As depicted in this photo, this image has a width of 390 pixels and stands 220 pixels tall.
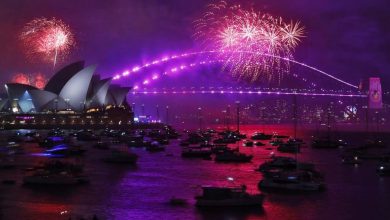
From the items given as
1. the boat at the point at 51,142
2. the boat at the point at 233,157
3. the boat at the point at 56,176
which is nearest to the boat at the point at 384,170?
the boat at the point at 233,157

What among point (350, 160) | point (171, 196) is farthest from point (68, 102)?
point (171, 196)

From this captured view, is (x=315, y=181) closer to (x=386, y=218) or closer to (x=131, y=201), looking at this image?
(x=386, y=218)

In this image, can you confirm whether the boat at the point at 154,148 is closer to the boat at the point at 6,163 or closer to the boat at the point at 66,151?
the boat at the point at 66,151

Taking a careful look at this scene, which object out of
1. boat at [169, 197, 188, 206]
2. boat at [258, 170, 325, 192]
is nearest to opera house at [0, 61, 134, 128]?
boat at [258, 170, 325, 192]

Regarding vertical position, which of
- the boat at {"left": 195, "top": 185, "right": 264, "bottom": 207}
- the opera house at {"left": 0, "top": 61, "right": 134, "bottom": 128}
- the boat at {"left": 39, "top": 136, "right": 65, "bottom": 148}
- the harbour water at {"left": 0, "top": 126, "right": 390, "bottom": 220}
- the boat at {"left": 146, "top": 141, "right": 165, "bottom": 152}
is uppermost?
the opera house at {"left": 0, "top": 61, "right": 134, "bottom": 128}

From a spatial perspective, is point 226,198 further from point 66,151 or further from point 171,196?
point 66,151

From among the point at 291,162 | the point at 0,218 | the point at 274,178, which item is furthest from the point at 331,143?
the point at 0,218

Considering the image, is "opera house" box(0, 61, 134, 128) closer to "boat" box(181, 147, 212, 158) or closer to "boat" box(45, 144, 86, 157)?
"boat" box(45, 144, 86, 157)
